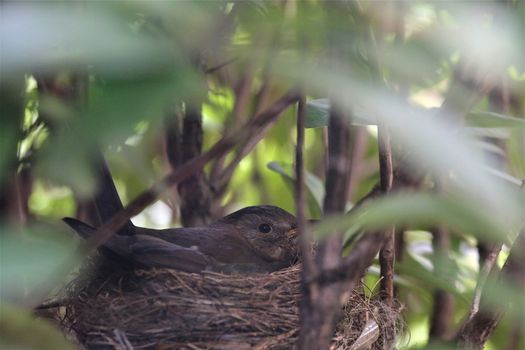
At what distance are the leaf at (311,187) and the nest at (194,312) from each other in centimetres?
48

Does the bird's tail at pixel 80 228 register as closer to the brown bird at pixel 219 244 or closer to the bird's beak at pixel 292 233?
the brown bird at pixel 219 244

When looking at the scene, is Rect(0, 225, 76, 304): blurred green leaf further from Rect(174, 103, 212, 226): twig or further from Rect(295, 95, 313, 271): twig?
Rect(174, 103, 212, 226): twig

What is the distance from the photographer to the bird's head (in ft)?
10.3

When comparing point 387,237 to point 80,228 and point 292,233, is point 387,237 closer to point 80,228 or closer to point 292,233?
point 80,228

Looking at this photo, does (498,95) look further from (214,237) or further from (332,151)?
(332,151)

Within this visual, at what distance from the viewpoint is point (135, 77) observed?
728 mm

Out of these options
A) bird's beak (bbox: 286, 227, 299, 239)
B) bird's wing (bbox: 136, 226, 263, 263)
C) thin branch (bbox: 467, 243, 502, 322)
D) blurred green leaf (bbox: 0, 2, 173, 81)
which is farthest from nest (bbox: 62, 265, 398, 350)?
blurred green leaf (bbox: 0, 2, 173, 81)

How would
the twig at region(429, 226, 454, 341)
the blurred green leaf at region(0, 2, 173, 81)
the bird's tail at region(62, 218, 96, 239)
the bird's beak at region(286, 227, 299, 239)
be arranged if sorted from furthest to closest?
the bird's beak at region(286, 227, 299, 239) < the twig at region(429, 226, 454, 341) < the bird's tail at region(62, 218, 96, 239) < the blurred green leaf at region(0, 2, 173, 81)

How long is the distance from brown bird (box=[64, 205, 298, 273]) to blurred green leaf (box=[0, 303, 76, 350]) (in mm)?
1054

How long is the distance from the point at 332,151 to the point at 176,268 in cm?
144

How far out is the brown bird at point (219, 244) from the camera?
2.40 metres

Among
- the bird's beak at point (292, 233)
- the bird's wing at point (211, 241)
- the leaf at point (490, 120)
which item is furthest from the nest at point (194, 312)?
the leaf at point (490, 120)

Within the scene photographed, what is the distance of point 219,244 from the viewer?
2785mm

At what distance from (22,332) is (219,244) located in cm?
179
